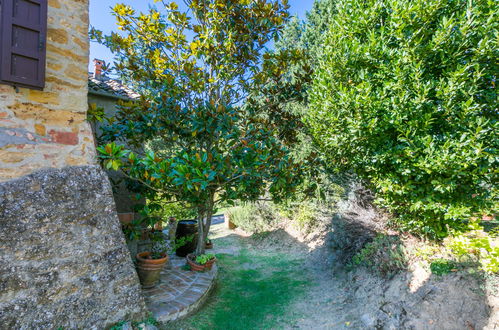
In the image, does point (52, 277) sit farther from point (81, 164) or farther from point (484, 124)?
point (484, 124)

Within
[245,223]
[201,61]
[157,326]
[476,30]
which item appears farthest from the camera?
Answer: [245,223]

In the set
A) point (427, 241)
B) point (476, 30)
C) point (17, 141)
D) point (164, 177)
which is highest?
point (476, 30)

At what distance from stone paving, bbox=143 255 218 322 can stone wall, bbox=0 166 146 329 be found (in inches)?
19.9

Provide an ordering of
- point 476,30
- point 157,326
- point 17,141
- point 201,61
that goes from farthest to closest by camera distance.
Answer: point 201,61 → point 157,326 → point 476,30 → point 17,141

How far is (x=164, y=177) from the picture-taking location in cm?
346

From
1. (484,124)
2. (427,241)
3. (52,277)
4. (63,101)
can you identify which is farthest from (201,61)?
(427,241)

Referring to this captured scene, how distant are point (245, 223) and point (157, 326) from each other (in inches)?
265

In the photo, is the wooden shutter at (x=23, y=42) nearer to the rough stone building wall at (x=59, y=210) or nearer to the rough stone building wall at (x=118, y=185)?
the rough stone building wall at (x=59, y=210)

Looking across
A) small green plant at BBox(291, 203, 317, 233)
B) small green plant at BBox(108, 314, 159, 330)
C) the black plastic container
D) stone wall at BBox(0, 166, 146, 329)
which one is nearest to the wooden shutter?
stone wall at BBox(0, 166, 146, 329)

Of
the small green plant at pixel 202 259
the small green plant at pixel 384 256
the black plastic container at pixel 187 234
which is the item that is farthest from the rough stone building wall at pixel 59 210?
the small green plant at pixel 384 256

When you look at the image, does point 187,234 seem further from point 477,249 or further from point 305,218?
point 477,249

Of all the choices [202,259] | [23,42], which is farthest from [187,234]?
[23,42]

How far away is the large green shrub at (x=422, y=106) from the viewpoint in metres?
3.07

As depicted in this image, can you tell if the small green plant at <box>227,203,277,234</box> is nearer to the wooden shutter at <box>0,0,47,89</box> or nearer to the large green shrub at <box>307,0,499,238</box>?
the large green shrub at <box>307,0,499,238</box>
